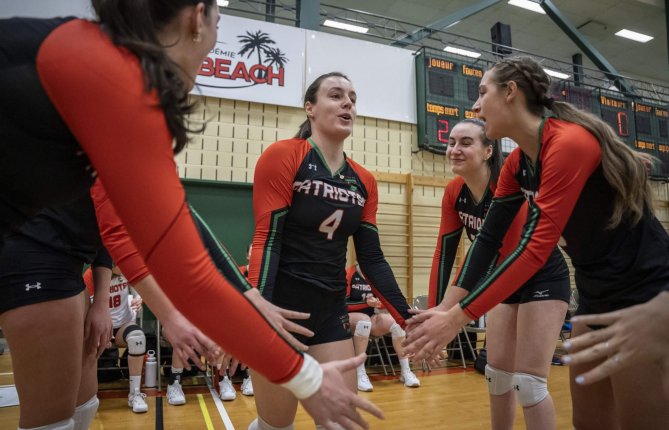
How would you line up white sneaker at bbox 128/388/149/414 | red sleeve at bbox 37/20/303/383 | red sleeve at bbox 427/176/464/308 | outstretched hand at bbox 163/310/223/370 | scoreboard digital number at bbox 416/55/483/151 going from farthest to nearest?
1. scoreboard digital number at bbox 416/55/483/151
2. white sneaker at bbox 128/388/149/414
3. red sleeve at bbox 427/176/464/308
4. outstretched hand at bbox 163/310/223/370
5. red sleeve at bbox 37/20/303/383

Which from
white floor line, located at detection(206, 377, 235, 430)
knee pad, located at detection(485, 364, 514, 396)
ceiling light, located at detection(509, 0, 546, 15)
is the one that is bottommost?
white floor line, located at detection(206, 377, 235, 430)

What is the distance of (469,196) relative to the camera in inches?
117

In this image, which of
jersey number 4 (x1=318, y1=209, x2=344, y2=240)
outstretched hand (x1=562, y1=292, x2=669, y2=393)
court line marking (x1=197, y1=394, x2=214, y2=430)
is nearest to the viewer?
outstretched hand (x1=562, y1=292, x2=669, y2=393)

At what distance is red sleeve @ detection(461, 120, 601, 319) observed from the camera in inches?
65.9

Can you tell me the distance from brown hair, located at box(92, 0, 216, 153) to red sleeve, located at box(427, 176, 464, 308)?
228 cm

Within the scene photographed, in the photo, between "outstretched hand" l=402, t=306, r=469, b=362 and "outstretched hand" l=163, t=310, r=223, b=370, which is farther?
"outstretched hand" l=402, t=306, r=469, b=362

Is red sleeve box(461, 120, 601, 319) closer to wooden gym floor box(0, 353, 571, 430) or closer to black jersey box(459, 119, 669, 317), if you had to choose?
black jersey box(459, 119, 669, 317)

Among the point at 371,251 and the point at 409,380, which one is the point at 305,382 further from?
the point at 409,380

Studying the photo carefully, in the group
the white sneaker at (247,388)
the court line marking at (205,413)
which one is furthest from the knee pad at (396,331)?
the court line marking at (205,413)

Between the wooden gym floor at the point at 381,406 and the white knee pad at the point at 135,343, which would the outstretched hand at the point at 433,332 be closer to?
the wooden gym floor at the point at 381,406

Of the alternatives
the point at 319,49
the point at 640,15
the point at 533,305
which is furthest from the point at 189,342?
the point at 640,15

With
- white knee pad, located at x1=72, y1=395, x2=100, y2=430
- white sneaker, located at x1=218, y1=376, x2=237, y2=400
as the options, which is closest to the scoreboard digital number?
white sneaker, located at x1=218, y1=376, x2=237, y2=400

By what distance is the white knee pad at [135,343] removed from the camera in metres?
4.49

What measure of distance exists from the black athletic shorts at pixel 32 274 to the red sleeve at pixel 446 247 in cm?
201
